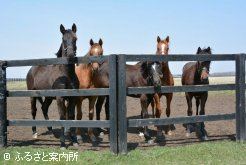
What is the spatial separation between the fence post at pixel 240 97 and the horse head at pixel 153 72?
1805mm

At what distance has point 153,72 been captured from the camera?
7.71 meters

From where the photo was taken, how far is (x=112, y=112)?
6.69 metres

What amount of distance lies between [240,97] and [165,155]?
2545 mm

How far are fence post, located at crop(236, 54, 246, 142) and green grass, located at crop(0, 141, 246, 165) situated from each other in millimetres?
591

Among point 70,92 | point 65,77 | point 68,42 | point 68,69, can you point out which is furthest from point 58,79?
point 68,42

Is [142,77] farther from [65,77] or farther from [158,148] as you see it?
[158,148]

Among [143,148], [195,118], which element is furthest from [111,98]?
[195,118]

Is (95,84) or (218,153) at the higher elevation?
(95,84)

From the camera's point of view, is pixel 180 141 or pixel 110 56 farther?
pixel 180 141

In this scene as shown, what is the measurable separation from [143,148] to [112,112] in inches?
48.3

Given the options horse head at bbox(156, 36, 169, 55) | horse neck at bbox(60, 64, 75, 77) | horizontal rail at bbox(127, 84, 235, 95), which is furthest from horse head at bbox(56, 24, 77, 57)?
horse head at bbox(156, 36, 169, 55)

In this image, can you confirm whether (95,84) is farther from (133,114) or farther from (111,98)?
(133,114)

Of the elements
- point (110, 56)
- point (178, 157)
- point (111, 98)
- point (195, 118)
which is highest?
point (110, 56)

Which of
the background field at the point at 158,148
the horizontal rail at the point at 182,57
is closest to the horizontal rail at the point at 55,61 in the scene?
the horizontal rail at the point at 182,57
